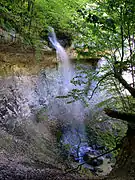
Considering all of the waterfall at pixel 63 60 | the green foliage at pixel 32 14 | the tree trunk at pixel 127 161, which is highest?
the green foliage at pixel 32 14

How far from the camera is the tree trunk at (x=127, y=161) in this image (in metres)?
2.40

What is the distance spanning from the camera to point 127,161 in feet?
8.41

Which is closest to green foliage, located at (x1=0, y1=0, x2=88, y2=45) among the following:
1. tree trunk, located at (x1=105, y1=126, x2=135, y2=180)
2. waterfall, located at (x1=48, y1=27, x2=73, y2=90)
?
waterfall, located at (x1=48, y1=27, x2=73, y2=90)

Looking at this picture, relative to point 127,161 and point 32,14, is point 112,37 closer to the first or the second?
point 32,14

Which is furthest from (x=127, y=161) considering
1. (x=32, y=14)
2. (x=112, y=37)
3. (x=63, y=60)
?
(x=63, y=60)

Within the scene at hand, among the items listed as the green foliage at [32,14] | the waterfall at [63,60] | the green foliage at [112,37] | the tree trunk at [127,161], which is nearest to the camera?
the tree trunk at [127,161]

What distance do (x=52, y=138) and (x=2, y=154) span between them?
7.53 ft

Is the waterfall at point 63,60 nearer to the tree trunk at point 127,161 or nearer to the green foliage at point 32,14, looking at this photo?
the green foliage at point 32,14

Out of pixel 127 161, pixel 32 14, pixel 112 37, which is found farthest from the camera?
pixel 32 14

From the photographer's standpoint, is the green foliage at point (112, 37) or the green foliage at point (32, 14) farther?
the green foliage at point (32, 14)

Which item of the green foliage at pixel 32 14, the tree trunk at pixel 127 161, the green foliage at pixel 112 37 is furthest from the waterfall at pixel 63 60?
the tree trunk at pixel 127 161

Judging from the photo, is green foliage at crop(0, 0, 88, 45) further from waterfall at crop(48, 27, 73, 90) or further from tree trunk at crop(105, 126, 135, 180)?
tree trunk at crop(105, 126, 135, 180)

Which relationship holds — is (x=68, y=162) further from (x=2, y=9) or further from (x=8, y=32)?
(x=2, y=9)

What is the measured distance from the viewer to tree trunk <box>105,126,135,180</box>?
2400 millimetres
